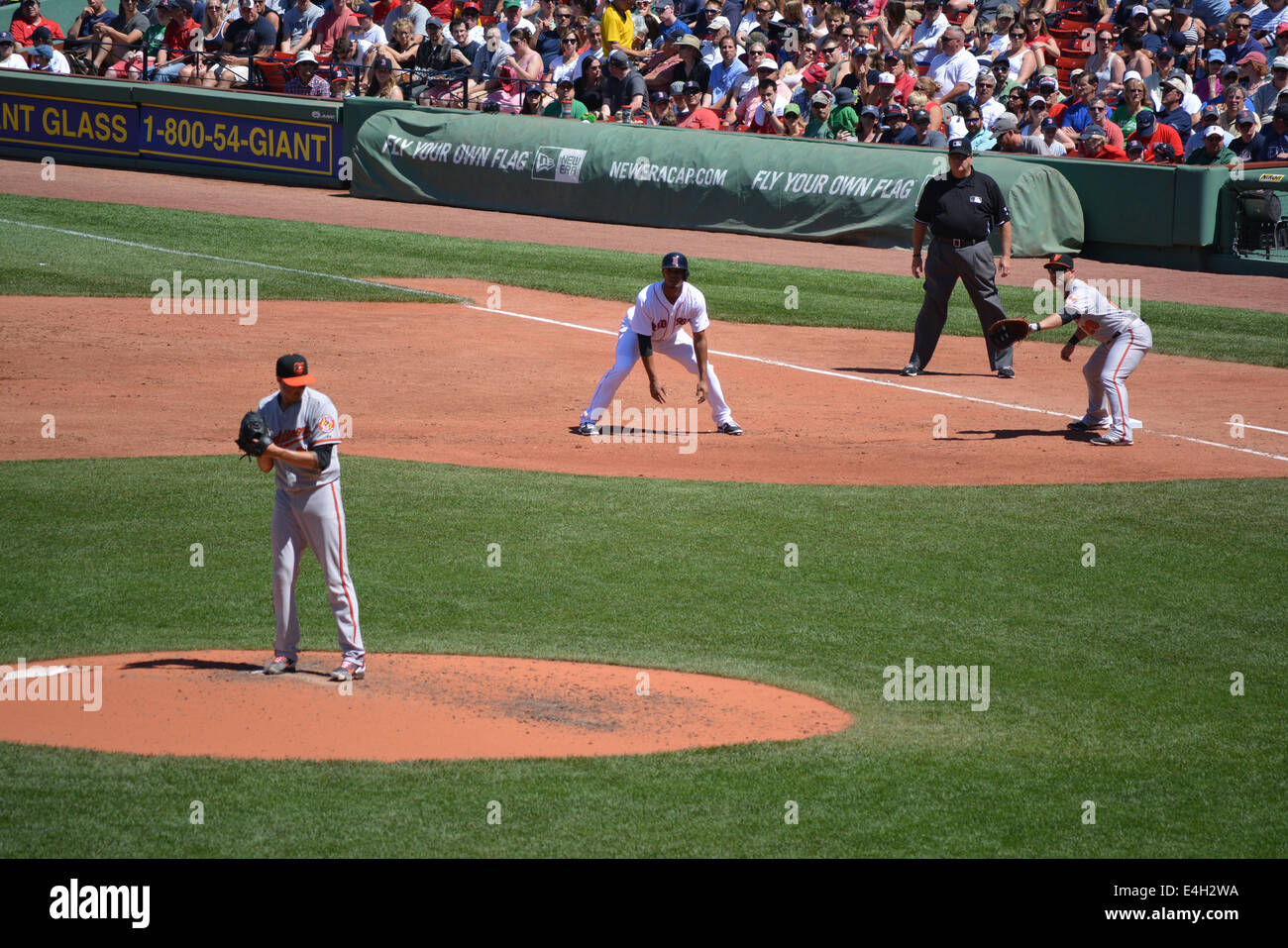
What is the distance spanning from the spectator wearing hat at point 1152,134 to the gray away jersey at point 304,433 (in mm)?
17553

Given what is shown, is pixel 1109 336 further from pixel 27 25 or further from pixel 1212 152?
pixel 27 25

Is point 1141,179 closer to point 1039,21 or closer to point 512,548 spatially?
point 1039,21

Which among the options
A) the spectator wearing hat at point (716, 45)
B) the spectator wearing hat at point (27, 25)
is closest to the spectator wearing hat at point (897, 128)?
the spectator wearing hat at point (716, 45)

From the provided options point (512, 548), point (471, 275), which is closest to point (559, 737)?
point (512, 548)

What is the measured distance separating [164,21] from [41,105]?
4.22 meters

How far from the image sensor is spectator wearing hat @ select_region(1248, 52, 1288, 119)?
2105 centimetres

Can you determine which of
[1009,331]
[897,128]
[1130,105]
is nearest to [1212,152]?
[1130,105]

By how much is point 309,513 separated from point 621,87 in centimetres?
2056

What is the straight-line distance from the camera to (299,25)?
3064cm

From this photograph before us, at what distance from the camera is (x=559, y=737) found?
6.95 meters

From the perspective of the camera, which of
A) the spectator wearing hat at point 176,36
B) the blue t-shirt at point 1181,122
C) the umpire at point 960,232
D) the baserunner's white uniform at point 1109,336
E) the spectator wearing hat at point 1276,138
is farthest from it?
the spectator wearing hat at point 176,36

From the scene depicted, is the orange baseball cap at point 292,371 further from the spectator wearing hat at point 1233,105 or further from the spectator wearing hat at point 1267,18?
the spectator wearing hat at point 1267,18

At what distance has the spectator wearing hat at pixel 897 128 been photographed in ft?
75.8

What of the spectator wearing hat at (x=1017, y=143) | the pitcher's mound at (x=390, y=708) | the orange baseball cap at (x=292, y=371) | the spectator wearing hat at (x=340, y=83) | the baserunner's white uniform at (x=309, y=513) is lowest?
the pitcher's mound at (x=390, y=708)
